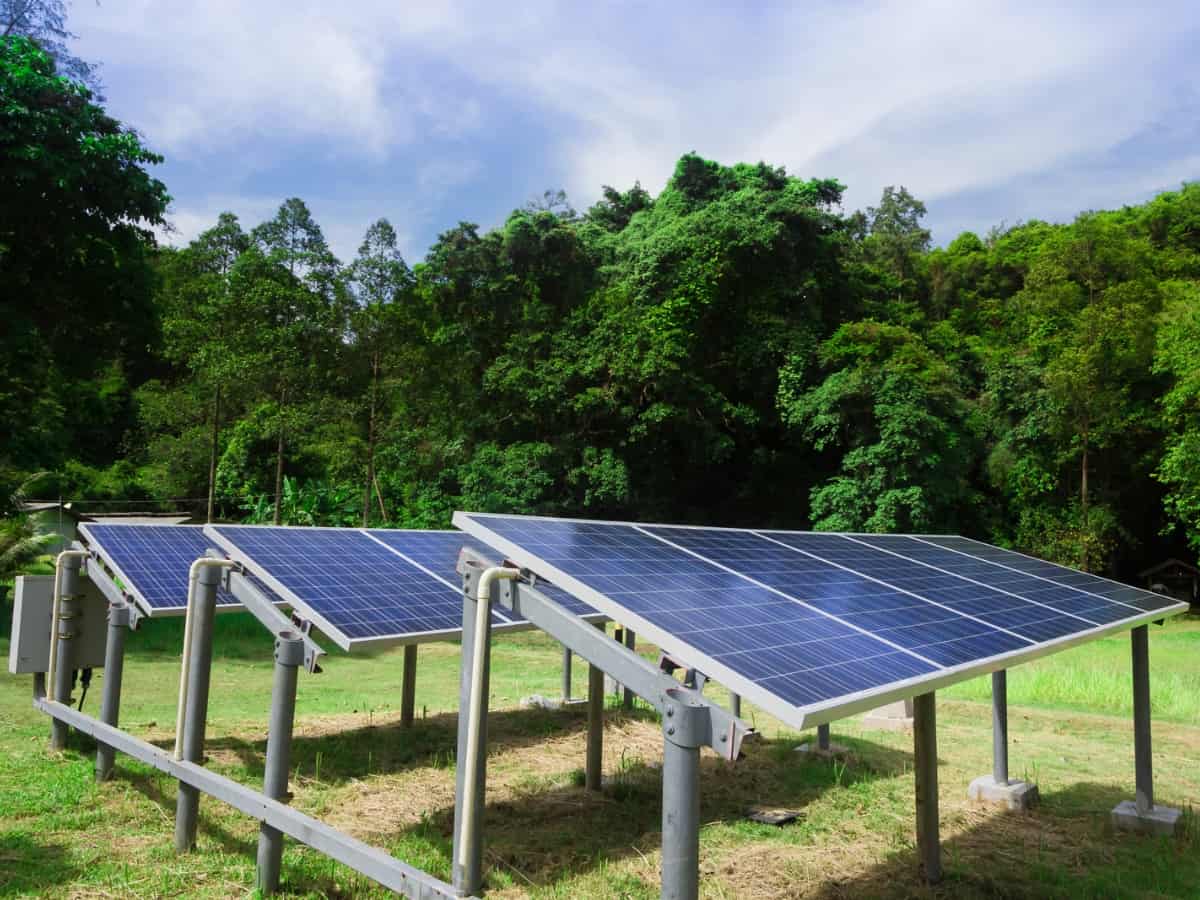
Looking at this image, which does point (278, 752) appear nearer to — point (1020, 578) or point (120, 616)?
point (120, 616)

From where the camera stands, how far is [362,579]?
8.43 meters

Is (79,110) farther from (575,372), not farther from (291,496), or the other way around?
(291,496)

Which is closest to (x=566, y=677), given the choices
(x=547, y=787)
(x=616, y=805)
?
(x=547, y=787)

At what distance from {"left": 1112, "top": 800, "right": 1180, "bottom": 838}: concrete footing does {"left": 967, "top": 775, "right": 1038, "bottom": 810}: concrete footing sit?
660 mm

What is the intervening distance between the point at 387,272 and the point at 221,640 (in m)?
23.4

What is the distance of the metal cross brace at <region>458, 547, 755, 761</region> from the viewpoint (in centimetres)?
335

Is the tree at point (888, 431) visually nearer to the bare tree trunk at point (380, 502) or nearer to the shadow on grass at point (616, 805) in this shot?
the bare tree trunk at point (380, 502)

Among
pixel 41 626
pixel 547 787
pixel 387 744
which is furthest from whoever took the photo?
pixel 387 744

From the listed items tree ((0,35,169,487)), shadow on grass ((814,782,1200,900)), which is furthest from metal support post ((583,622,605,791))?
tree ((0,35,169,487))

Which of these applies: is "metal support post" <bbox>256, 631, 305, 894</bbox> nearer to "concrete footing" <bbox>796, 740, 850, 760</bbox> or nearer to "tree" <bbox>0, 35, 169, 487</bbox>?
"concrete footing" <bbox>796, 740, 850, 760</bbox>

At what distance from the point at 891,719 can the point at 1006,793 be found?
328 cm

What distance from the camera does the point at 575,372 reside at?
3284cm

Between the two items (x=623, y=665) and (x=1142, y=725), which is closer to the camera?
(x=623, y=665)

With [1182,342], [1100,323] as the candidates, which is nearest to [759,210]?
[1100,323]
